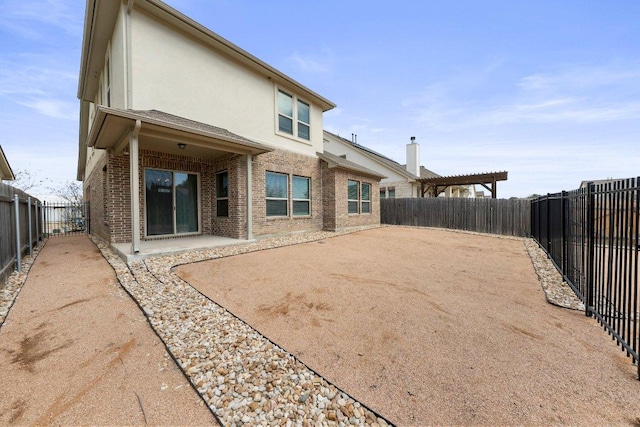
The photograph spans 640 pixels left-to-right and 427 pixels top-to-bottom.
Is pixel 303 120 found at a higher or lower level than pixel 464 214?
higher

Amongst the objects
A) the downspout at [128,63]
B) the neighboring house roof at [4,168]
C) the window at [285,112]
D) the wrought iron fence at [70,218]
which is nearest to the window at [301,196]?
the window at [285,112]

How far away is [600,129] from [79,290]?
20.2m

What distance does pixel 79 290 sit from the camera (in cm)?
430

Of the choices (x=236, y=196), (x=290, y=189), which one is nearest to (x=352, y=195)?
→ (x=290, y=189)

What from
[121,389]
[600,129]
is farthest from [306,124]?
[600,129]

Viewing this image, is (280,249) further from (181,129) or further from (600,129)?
(600,129)

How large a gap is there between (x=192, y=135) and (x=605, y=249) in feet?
28.0

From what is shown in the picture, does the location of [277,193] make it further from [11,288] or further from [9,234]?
[11,288]

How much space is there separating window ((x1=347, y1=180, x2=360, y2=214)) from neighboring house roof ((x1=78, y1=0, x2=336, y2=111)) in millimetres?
4934

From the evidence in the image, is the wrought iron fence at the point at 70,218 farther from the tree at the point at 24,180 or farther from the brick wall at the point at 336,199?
the brick wall at the point at 336,199

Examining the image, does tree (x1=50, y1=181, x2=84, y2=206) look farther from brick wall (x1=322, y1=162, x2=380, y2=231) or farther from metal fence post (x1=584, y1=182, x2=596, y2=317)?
metal fence post (x1=584, y1=182, x2=596, y2=317)

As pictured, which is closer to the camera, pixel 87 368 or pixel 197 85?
pixel 87 368

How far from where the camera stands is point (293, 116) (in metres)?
11.0

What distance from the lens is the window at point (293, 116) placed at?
34.8 feet
